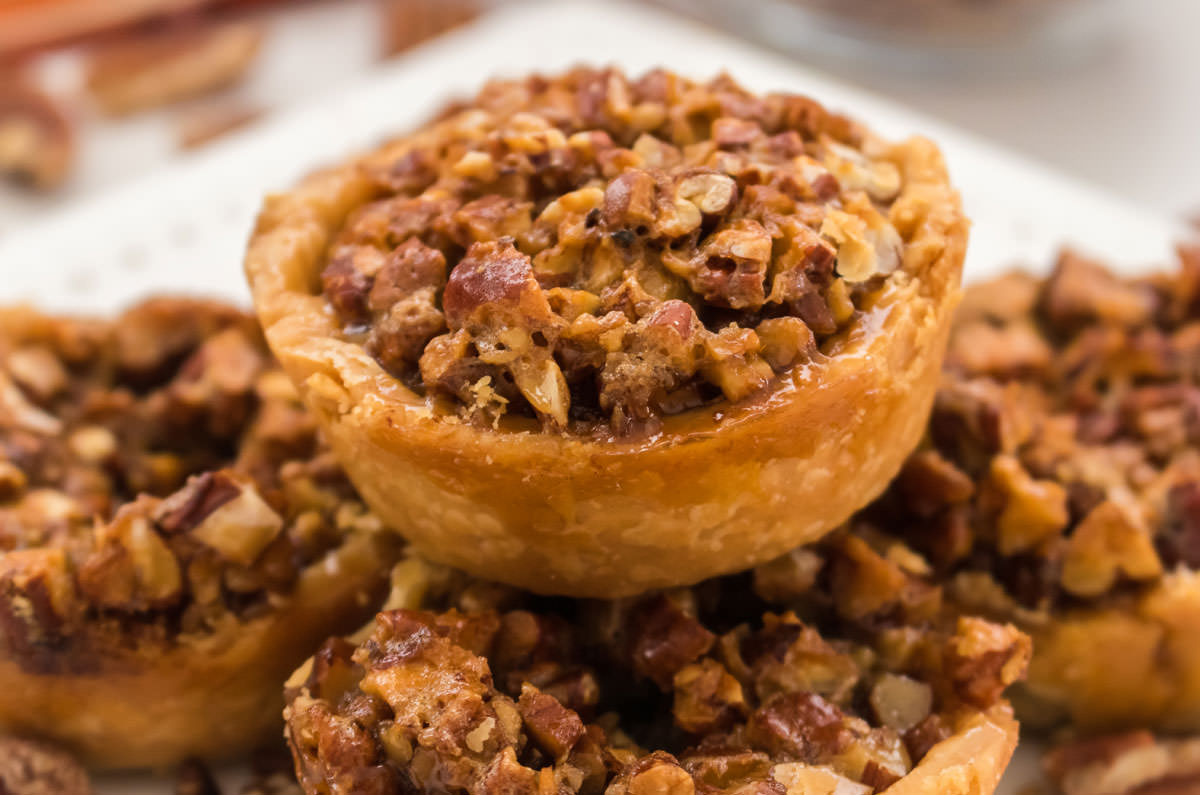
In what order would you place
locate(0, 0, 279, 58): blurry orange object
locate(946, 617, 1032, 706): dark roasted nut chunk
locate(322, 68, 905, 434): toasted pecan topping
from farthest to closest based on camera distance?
locate(0, 0, 279, 58): blurry orange object
locate(946, 617, 1032, 706): dark roasted nut chunk
locate(322, 68, 905, 434): toasted pecan topping

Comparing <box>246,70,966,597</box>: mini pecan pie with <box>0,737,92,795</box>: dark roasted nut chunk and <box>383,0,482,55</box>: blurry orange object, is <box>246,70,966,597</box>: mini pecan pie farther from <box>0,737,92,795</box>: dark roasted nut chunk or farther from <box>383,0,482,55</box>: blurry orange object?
<box>383,0,482,55</box>: blurry orange object

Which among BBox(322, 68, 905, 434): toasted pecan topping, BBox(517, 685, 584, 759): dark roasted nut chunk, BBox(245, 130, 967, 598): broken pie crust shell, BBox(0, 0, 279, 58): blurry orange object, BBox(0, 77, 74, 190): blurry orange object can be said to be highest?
BBox(322, 68, 905, 434): toasted pecan topping

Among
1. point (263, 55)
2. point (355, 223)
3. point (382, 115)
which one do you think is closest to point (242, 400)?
point (355, 223)

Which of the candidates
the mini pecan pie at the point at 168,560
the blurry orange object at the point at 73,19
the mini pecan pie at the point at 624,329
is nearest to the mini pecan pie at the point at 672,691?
the mini pecan pie at the point at 624,329

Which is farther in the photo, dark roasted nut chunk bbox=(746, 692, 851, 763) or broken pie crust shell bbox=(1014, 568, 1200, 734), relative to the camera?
broken pie crust shell bbox=(1014, 568, 1200, 734)

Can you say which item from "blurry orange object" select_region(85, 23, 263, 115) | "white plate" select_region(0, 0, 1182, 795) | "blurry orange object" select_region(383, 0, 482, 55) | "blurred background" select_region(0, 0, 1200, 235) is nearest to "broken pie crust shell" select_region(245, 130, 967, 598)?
"white plate" select_region(0, 0, 1182, 795)

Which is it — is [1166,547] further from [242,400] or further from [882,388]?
[242,400]

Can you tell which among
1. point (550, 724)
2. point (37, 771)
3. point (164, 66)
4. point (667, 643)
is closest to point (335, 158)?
point (164, 66)

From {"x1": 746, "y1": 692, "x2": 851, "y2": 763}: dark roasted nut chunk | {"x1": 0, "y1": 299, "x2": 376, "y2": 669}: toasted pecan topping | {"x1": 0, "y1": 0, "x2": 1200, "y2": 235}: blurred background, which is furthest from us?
{"x1": 0, "y1": 0, "x2": 1200, "y2": 235}: blurred background

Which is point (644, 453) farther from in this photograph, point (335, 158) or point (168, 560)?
point (335, 158)
